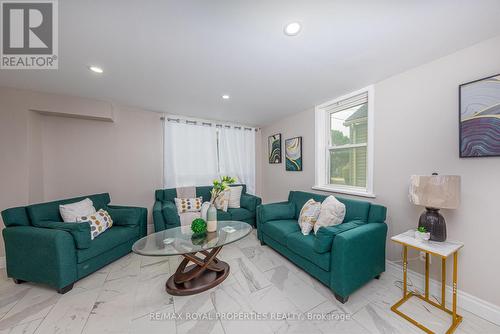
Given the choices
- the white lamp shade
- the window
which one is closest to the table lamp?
the white lamp shade

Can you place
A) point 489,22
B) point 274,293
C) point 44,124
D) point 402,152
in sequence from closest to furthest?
1. point 489,22
2. point 274,293
3. point 402,152
4. point 44,124

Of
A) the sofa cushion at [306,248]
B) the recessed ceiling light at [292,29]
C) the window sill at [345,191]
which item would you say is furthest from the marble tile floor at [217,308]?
the recessed ceiling light at [292,29]

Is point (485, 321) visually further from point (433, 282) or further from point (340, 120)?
point (340, 120)

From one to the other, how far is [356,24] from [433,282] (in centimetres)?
242

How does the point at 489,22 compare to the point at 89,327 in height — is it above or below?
above

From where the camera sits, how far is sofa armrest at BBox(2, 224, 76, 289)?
1685 millimetres

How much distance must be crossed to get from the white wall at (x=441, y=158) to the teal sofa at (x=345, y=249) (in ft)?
1.08

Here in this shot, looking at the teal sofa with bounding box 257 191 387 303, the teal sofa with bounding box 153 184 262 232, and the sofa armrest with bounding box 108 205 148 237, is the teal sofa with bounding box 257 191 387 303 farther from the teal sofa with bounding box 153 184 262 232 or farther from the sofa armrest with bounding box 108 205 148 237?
the sofa armrest with bounding box 108 205 148 237

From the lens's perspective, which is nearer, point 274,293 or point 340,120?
point 274,293

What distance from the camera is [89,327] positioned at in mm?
1361

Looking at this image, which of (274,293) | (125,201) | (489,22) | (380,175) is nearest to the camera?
(489,22)

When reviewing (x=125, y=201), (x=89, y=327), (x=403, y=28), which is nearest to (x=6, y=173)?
(x=125, y=201)

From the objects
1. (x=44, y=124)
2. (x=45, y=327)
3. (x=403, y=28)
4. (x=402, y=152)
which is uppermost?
(x=403, y=28)

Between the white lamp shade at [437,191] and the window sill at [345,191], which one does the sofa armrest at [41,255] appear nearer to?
the window sill at [345,191]
